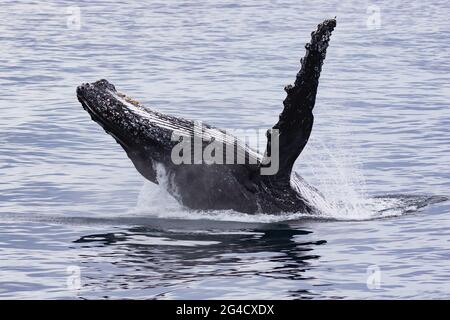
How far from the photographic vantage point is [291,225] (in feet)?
62.0

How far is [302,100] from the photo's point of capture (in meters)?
18.2

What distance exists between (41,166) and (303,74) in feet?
26.1

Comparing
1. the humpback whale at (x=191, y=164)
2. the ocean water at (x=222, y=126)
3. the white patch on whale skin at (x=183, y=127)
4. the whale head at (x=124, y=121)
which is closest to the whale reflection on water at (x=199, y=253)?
the ocean water at (x=222, y=126)

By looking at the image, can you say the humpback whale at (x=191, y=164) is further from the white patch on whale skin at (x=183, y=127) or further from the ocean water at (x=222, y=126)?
the ocean water at (x=222, y=126)

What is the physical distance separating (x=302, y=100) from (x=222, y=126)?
11.0 meters

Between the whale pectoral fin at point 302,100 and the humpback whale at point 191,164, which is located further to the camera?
the humpback whale at point 191,164

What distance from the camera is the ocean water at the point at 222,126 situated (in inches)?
634

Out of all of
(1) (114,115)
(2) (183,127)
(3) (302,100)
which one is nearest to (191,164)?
(2) (183,127)

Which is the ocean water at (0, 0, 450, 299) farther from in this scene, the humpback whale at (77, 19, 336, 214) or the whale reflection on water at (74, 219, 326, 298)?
the humpback whale at (77, 19, 336, 214)

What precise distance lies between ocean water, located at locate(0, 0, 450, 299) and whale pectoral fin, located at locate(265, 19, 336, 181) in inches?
52.3

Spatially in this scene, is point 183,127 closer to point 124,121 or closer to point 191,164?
point 191,164

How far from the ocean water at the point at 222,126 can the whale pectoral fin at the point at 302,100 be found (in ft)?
4.36

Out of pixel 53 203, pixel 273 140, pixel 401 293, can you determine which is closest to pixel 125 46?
pixel 53 203
